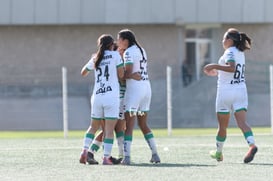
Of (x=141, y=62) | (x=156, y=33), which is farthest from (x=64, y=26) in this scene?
(x=141, y=62)

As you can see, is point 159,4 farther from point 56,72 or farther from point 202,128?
point 202,128

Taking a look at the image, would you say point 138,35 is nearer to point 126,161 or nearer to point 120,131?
point 120,131

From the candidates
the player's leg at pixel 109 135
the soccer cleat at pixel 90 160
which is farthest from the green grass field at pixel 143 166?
the player's leg at pixel 109 135

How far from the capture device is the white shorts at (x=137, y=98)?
13.9 meters

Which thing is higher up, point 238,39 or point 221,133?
point 238,39

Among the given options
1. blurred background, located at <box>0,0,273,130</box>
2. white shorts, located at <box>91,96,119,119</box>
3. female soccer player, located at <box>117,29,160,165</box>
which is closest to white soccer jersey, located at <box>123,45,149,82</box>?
female soccer player, located at <box>117,29,160,165</box>

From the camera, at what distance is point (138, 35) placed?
42.7m

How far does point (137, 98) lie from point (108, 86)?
465mm

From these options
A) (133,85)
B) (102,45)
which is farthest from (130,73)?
(102,45)

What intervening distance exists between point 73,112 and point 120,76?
65.1 feet

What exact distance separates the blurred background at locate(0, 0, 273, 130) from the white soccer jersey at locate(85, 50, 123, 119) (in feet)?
72.1

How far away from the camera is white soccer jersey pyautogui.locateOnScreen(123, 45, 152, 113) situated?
13.9m

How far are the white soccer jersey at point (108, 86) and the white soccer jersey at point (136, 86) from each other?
182mm

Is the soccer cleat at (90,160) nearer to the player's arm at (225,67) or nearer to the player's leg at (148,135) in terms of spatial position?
the player's leg at (148,135)
